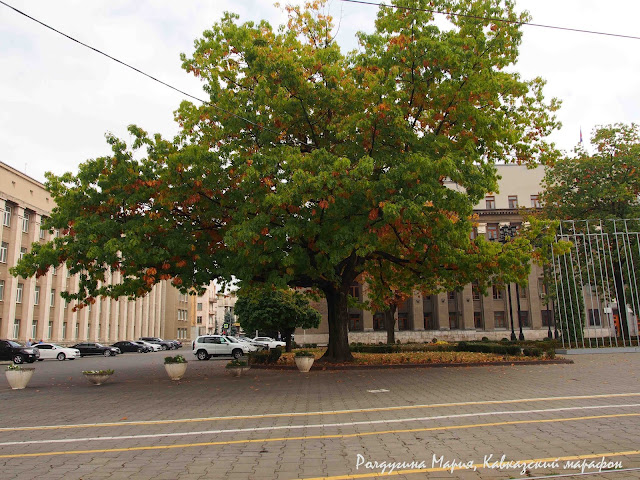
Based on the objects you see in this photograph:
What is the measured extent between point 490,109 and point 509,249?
5147mm

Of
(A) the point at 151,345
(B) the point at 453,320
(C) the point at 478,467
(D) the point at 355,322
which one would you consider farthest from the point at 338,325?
(B) the point at 453,320

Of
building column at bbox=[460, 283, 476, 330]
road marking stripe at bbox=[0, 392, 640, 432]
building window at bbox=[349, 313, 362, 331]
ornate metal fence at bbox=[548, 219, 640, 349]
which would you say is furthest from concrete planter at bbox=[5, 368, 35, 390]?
building column at bbox=[460, 283, 476, 330]

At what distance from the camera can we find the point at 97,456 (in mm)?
6988

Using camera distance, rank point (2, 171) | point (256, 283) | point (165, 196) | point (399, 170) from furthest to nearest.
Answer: point (2, 171) < point (256, 283) < point (165, 196) < point (399, 170)

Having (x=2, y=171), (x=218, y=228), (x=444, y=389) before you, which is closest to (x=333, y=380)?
(x=444, y=389)

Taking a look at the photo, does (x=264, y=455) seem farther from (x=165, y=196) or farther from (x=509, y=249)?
(x=509, y=249)

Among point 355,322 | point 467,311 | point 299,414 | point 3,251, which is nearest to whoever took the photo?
point 299,414

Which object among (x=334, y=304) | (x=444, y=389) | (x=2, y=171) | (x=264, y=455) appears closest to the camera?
(x=264, y=455)

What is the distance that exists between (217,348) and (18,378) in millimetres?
19785

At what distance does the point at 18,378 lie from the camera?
1648 cm

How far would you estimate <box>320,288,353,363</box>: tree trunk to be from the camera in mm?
22172

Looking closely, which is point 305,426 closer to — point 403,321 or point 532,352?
point 532,352

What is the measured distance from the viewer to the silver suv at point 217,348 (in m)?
35.5

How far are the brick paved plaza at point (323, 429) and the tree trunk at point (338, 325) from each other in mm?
6718
